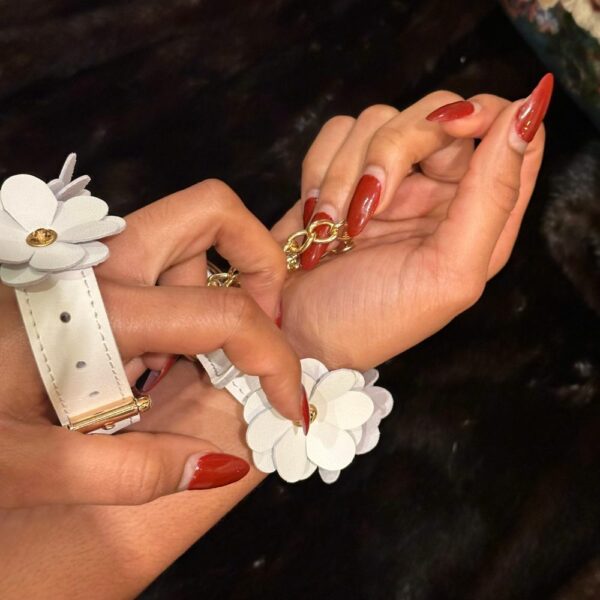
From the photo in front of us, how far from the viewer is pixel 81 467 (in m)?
0.59

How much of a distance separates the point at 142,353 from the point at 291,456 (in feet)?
0.92

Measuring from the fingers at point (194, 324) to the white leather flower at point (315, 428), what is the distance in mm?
185

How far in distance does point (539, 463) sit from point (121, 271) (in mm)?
632

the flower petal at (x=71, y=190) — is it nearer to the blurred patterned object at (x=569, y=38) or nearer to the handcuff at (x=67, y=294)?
the handcuff at (x=67, y=294)

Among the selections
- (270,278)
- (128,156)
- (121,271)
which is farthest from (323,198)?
(128,156)

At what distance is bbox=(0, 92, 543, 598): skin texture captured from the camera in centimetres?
80

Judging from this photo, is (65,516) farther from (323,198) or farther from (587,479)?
(587,479)

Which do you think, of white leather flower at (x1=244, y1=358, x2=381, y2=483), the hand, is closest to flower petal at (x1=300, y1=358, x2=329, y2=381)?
white leather flower at (x1=244, y1=358, x2=381, y2=483)

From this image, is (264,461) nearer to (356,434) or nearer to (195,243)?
(356,434)

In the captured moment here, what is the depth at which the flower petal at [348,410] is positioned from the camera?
0.89 metres

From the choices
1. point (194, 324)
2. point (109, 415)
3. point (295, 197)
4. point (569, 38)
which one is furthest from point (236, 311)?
point (569, 38)

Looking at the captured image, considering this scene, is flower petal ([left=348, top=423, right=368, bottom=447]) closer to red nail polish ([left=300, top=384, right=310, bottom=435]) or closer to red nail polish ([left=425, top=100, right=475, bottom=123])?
red nail polish ([left=300, top=384, right=310, bottom=435])

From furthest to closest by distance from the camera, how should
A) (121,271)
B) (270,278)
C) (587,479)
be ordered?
(587,479)
(270,278)
(121,271)

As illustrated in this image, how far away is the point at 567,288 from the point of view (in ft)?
3.56
